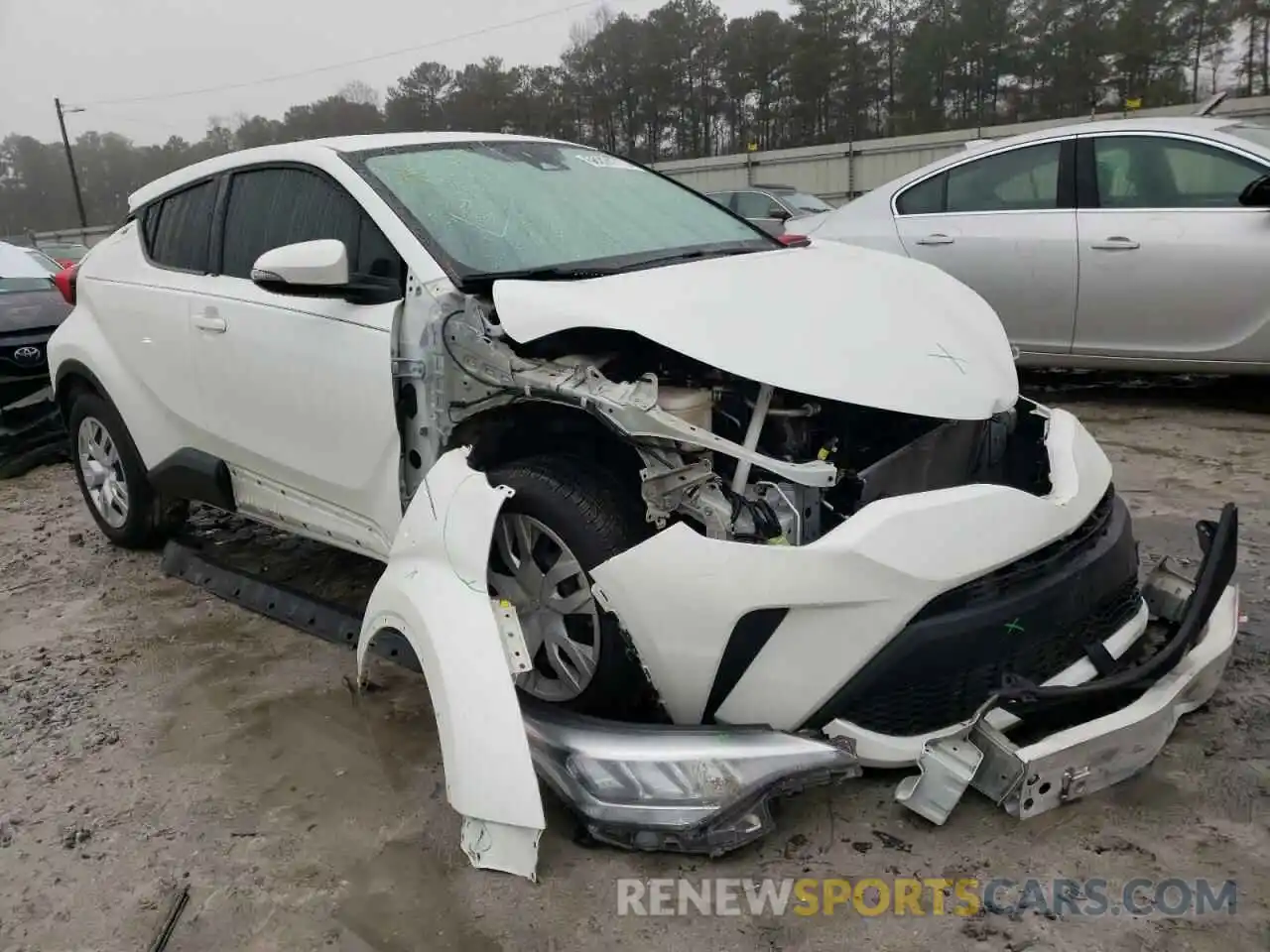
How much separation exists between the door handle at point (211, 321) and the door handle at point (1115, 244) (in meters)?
4.27

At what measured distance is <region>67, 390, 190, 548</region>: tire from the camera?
4.18 meters

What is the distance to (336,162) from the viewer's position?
126 inches

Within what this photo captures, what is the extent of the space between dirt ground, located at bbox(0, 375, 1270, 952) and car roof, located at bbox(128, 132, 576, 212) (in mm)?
1671

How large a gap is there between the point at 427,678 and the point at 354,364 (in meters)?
1.05

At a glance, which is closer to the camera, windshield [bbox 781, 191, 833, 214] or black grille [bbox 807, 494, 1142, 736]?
black grille [bbox 807, 494, 1142, 736]

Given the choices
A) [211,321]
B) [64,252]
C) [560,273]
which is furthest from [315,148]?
[64,252]

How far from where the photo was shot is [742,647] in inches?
85.8

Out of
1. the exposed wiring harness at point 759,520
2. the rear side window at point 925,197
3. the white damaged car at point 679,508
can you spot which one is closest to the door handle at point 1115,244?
the rear side window at point 925,197

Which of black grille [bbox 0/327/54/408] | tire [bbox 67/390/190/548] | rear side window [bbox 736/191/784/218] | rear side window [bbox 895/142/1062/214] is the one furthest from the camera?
rear side window [bbox 736/191/784/218]

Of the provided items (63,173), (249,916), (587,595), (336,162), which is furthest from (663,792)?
(63,173)

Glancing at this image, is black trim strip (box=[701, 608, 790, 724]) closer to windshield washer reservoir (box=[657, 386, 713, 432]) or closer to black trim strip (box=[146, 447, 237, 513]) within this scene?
windshield washer reservoir (box=[657, 386, 713, 432])

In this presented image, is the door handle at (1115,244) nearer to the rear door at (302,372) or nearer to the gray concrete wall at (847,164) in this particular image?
the rear door at (302,372)

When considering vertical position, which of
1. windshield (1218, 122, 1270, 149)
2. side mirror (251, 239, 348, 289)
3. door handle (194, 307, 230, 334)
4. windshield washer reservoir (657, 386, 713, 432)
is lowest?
windshield washer reservoir (657, 386, 713, 432)

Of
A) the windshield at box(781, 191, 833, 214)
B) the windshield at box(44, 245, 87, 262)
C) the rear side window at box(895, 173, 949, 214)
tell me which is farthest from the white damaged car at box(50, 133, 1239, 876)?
the windshield at box(44, 245, 87, 262)
